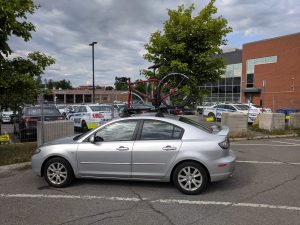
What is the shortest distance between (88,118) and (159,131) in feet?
33.8

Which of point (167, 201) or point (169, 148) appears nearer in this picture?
point (167, 201)

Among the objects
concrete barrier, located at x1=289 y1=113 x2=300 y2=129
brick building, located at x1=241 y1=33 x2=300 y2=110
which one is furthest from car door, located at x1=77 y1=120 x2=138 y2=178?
brick building, located at x1=241 y1=33 x2=300 y2=110

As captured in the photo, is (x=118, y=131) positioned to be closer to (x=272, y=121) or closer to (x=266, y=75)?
(x=272, y=121)

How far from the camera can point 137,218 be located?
15.3 ft

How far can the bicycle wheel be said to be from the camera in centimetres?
854

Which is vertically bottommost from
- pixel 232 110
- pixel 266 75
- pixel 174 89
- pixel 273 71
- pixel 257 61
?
pixel 232 110

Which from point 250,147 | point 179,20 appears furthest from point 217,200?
point 179,20

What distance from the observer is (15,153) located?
9.37 meters

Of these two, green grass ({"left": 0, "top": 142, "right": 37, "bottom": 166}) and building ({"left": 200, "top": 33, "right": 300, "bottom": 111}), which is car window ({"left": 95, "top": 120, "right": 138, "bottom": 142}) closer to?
green grass ({"left": 0, "top": 142, "right": 37, "bottom": 166})

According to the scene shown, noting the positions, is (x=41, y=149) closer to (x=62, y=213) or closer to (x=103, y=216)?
(x=62, y=213)

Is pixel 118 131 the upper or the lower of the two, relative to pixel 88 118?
upper

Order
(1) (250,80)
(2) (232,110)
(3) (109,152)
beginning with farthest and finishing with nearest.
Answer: (1) (250,80), (2) (232,110), (3) (109,152)

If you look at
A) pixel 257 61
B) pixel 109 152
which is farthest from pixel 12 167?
pixel 257 61

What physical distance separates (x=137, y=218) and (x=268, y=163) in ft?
16.3
